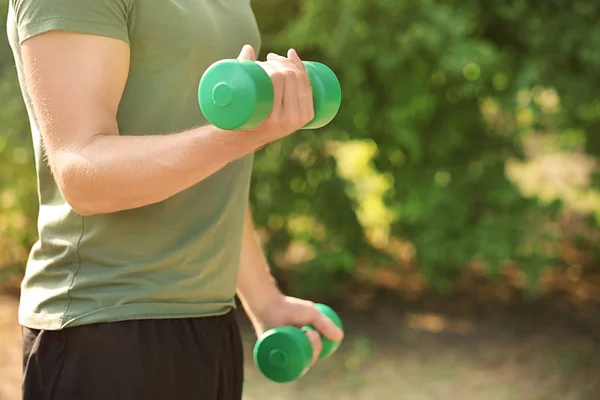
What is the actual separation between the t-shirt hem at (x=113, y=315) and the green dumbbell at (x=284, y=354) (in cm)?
25

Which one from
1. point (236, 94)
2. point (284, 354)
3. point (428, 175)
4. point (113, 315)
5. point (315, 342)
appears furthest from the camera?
point (428, 175)

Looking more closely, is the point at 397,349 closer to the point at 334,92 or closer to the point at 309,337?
the point at 309,337

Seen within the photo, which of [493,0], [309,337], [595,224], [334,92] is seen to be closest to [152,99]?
[334,92]

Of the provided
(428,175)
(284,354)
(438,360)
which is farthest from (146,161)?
(438,360)

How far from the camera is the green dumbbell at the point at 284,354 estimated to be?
1825 millimetres

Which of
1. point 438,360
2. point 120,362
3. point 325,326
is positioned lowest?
point 438,360

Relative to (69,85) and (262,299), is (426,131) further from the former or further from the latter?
(69,85)

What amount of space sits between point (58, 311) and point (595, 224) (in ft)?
14.2

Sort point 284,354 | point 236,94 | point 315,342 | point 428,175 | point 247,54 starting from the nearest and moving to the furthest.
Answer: point 236,94
point 247,54
point 284,354
point 315,342
point 428,175

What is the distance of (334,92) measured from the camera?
1.38 metres

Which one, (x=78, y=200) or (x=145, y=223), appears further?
(x=145, y=223)

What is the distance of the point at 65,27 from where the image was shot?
4.49ft

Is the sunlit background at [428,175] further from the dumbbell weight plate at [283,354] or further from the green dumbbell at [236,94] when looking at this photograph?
the green dumbbell at [236,94]

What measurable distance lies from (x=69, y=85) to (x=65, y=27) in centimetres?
9
